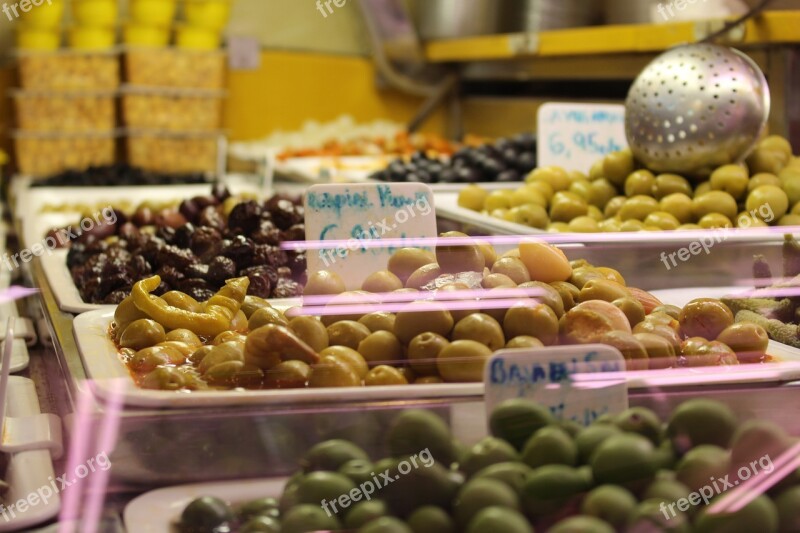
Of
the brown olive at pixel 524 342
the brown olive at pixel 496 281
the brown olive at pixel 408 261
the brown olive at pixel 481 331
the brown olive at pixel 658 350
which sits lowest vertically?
the brown olive at pixel 658 350

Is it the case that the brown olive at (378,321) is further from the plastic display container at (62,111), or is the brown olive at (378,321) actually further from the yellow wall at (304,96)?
the yellow wall at (304,96)

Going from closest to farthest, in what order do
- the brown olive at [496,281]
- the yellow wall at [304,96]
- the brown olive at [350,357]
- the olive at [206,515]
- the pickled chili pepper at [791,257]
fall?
the olive at [206,515] < the brown olive at [350,357] < the brown olive at [496,281] < the pickled chili pepper at [791,257] < the yellow wall at [304,96]

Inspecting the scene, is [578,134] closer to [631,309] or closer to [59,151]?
[631,309]

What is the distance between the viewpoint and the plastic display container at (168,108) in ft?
12.4

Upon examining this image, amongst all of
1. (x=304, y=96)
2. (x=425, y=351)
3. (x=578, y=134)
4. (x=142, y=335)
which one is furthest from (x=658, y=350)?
(x=304, y=96)

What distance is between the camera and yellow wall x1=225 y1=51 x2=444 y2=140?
14.6 ft

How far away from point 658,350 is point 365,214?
553 mm

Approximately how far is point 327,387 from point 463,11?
322cm

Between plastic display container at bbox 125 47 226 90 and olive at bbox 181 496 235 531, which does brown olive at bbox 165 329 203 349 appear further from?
plastic display container at bbox 125 47 226 90

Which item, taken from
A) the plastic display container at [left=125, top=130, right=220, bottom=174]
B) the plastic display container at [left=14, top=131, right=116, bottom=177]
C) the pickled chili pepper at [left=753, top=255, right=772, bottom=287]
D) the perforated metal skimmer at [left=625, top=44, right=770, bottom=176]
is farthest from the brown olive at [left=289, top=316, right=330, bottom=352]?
the plastic display container at [left=125, top=130, right=220, bottom=174]

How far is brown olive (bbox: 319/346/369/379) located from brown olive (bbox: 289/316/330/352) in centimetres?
2

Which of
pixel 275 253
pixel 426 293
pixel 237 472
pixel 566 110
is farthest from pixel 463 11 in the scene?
pixel 237 472

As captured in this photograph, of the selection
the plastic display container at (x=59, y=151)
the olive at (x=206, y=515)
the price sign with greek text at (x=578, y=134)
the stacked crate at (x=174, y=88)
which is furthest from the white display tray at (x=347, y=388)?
the stacked crate at (x=174, y=88)

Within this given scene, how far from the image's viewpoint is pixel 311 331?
1.07m
